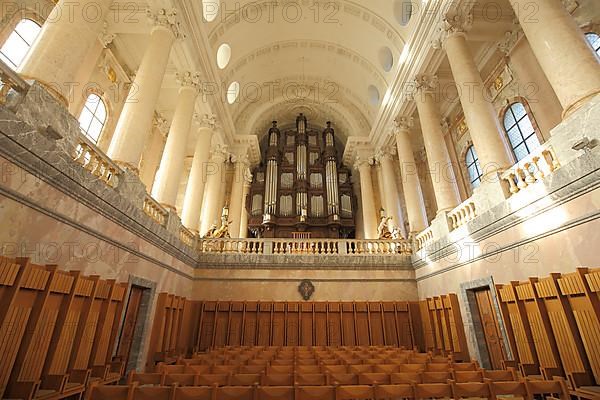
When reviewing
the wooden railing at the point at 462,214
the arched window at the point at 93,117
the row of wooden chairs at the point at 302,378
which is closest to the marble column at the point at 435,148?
the wooden railing at the point at 462,214

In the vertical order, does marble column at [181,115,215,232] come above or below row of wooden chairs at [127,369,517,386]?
→ above

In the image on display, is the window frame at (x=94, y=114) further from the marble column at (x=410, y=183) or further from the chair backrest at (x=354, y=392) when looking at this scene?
the marble column at (x=410, y=183)

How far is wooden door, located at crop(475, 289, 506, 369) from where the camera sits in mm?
5714

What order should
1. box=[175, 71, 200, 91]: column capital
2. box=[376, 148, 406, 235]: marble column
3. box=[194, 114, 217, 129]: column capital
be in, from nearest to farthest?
1. box=[175, 71, 200, 91]: column capital
2. box=[194, 114, 217, 129]: column capital
3. box=[376, 148, 406, 235]: marble column

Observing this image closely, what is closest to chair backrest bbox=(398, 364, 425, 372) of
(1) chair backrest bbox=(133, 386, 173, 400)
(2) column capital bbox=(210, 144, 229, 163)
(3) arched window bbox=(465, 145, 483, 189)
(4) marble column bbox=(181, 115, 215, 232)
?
(1) chair backrest bbox=(133, 386, 173, 400)

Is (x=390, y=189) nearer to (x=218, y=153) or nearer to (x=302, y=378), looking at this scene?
(x=218, y=153)

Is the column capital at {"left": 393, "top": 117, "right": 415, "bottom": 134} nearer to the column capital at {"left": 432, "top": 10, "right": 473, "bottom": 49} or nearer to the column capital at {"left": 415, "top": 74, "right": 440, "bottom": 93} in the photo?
the column capital at {"left": 415, "top": 74, "right": 440, "bottom": 93}

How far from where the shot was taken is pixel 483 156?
6.55 metres

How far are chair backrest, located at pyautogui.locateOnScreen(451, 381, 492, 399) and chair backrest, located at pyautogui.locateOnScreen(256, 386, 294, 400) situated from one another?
65.2 inches

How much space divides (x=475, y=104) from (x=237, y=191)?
11.3 meters

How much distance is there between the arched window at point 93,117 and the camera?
9.16 meters

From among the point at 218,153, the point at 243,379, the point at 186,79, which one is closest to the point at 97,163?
the point at 243,379

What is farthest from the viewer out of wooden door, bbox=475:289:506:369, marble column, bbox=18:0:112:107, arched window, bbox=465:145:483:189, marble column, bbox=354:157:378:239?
marble column, bbox=354:157:378:239

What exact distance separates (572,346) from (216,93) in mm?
12907
